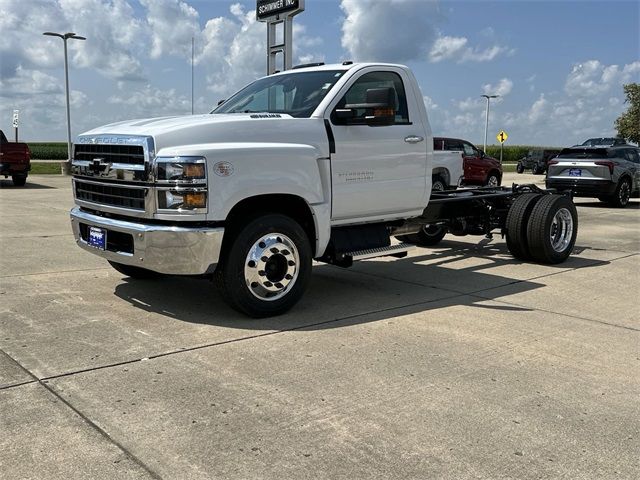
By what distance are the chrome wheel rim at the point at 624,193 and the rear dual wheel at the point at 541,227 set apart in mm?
10240

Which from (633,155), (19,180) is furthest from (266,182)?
(19,180)

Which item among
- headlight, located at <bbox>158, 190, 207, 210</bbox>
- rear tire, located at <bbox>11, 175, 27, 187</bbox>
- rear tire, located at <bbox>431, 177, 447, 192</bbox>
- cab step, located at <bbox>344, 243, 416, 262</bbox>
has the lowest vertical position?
cab step, located at <bbox>344, 243, 416, 262</bbox>

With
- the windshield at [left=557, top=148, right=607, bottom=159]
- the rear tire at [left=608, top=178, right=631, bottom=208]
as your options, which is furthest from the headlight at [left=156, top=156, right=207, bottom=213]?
the rear tire at [left=608, top=178, right=631, bottom=208]

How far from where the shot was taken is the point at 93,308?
5.71 m

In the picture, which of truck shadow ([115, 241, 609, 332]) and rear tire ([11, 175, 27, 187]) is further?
rear tire ([11, 175, 27, 187])

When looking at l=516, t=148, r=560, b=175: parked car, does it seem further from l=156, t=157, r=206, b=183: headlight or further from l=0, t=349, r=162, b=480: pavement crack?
l=0, t=349, r=162, b=480: pavement crack

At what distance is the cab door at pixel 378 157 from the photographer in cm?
589

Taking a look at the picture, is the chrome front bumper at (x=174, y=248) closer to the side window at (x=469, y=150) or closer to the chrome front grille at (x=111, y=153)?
the chrome front grille at (x=111, y=153)

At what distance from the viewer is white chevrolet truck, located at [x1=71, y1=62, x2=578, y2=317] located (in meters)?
4.96

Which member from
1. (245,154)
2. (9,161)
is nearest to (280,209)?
(245,154)

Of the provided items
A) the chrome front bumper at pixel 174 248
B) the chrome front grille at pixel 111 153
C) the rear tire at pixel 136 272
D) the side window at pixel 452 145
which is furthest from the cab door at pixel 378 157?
the side window at pixel 452 145

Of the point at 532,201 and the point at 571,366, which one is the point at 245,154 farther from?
the point at 532,201

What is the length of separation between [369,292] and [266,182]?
200cm

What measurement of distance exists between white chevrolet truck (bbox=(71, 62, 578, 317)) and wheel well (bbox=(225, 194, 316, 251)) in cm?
1
